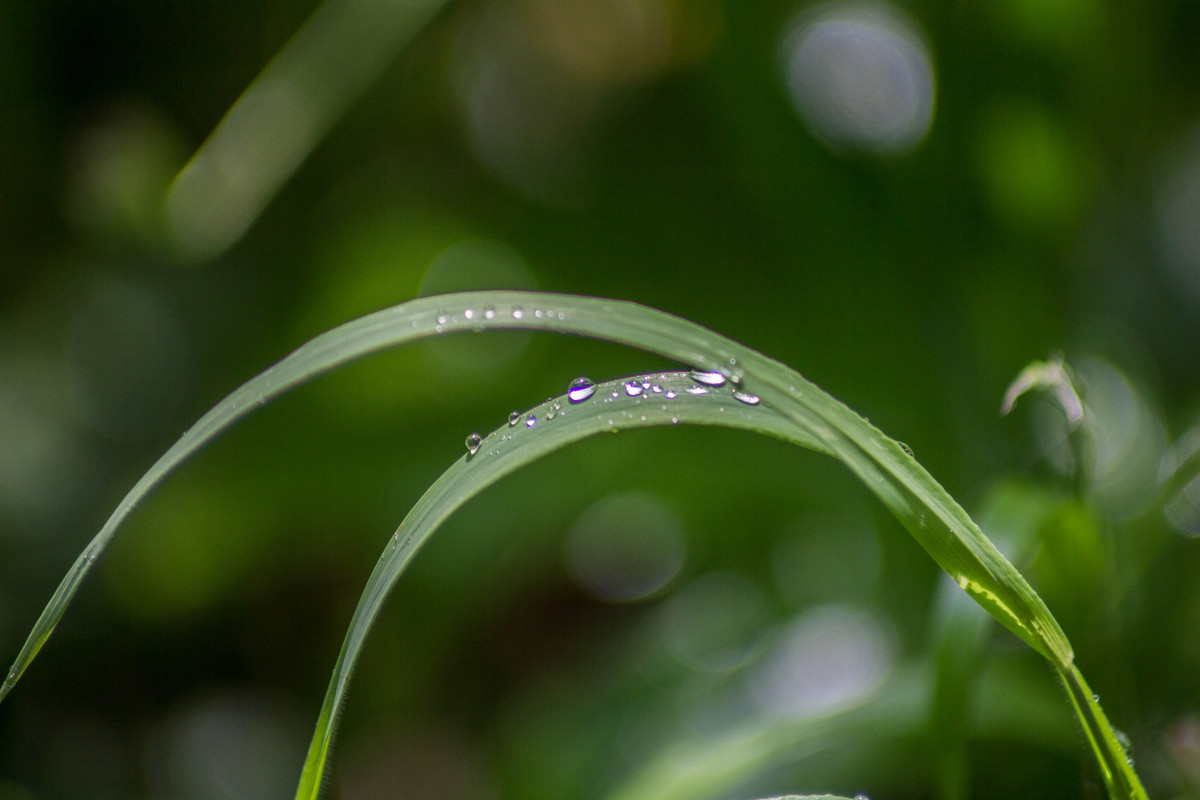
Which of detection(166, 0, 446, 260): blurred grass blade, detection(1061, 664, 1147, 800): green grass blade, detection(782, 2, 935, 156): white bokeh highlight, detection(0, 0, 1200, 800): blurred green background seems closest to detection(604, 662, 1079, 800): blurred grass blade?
detection(0, 0, 1200, 800): blurred green background

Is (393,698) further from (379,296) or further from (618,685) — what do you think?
(379,296)

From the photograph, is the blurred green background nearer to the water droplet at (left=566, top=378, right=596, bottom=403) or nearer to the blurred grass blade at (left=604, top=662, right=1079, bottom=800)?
the blurred grass blade at (left=604, top=662, right=1079, bottom=800)

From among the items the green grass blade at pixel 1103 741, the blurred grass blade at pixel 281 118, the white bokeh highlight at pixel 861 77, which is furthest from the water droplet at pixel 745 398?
the blurred grass blade at pixel 281 118

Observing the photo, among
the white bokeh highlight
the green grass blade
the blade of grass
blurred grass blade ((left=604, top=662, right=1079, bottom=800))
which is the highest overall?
the white bokeh highlight

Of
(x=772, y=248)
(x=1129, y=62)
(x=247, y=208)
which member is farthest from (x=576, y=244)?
(x=1129, y=62)

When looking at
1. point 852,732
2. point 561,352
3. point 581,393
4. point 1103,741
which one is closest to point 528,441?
point 581,393

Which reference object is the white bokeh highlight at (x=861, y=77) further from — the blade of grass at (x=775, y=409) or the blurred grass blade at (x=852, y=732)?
the blade of grass at (x=775, y=409)

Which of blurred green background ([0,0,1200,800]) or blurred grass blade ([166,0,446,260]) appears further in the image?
blurred grass blade ([166,0,446,260])
